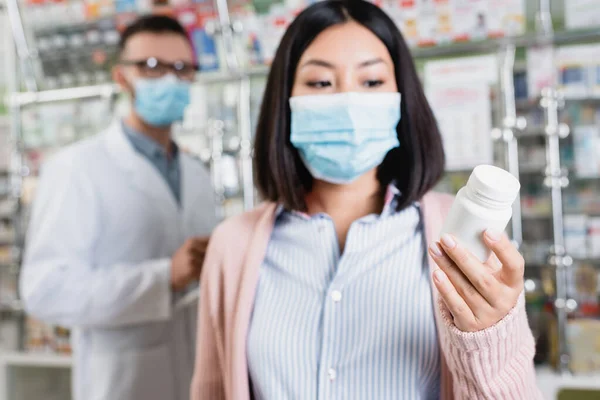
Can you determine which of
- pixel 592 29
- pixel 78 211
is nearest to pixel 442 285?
pixel 78 211

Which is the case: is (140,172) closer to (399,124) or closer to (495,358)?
(399,124)

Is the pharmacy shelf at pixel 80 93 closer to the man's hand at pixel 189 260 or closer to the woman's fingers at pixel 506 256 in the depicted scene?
the man's hand at pixel 189 260

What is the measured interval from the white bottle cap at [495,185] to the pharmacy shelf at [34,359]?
3255mm

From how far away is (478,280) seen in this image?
0.77 meters

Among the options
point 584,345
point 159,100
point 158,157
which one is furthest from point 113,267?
point 584,345

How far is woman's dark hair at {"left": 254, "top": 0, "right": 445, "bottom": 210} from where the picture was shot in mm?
1245

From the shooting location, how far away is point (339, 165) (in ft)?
3.99

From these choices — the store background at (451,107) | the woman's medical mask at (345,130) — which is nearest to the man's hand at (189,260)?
the woman's medical mask at (345,130)

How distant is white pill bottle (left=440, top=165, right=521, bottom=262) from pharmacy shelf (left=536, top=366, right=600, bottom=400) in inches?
83.4

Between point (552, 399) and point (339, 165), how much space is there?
2005 millimetres

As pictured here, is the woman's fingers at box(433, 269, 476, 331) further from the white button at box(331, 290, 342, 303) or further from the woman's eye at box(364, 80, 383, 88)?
the woman's eye at box(364, 80, 383, 88)

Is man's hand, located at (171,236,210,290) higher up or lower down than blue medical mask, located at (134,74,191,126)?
lower down

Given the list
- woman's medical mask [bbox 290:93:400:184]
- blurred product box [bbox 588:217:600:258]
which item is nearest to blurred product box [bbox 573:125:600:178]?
blurred product box [bbox 588:217:600:258]

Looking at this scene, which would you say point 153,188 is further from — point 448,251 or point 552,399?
point 552,399
